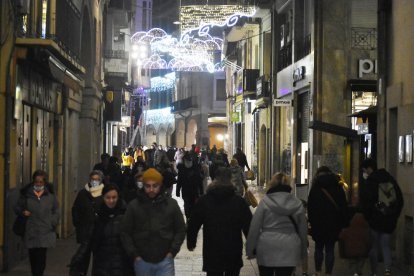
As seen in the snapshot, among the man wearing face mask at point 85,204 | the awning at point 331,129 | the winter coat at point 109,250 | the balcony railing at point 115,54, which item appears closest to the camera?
the winter coat at point 109,250

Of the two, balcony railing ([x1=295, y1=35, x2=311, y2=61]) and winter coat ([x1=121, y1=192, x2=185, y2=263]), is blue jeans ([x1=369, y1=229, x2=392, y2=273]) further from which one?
balcony railing ([x1=295, y1=35, x2=311, y2=61])

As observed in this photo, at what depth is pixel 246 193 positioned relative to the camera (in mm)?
16922

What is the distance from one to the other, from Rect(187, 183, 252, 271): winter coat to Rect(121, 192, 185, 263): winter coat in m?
0.74

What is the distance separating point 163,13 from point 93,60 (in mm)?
62362

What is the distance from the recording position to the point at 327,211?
11953 mm

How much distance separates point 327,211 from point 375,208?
107 cm

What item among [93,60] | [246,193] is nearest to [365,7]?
[93,60]

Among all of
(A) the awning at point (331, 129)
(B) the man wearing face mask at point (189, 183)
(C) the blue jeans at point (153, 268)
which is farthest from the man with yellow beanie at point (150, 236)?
(B) the man wearing face mask at point (189, 183)

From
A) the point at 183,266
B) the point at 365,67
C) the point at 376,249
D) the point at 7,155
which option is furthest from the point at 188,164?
the point at 376,249

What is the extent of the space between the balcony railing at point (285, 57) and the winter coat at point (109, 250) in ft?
76.0

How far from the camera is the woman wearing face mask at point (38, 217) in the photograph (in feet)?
36.3

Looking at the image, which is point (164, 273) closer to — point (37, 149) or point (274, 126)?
point (37, 149)

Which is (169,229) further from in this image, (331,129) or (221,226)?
(331,129)

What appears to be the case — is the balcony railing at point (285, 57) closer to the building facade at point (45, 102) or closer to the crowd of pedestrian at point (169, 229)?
the building facade at point (45, 102)
